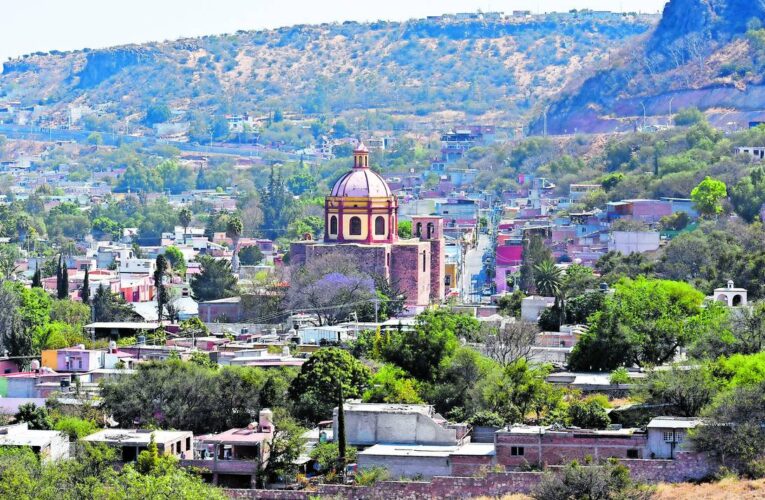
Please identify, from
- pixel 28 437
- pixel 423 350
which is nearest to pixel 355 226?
pixel 423 350

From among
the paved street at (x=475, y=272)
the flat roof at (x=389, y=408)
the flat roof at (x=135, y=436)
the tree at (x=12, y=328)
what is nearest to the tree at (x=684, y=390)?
the flat roof at (x=389, y=408)

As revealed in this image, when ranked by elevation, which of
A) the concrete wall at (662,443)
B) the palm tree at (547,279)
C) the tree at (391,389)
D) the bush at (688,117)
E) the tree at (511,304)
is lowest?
the concrete wall at (662,443)

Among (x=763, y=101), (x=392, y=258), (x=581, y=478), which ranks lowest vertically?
(x=581, y=478)

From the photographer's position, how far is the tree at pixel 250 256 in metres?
99.0

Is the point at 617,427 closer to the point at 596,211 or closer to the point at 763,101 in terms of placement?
the point at 596,211

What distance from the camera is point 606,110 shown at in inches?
5984

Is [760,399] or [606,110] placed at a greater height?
[606,110]

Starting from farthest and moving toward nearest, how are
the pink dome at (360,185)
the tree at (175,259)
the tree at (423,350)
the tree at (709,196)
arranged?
the tree at (175,259), the tree at (709,196), the pink dome at (360,185), the tree at (423,350)

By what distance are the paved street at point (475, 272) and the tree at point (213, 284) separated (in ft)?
24.3

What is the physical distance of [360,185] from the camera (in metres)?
76.1

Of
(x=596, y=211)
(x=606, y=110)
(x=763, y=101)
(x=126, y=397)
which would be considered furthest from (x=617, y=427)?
(x=606, y=110)

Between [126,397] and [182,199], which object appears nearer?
[126,397]

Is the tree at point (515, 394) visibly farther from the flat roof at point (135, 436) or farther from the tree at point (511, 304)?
the tree at point (511, 304)

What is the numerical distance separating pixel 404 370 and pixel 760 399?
11441mm
